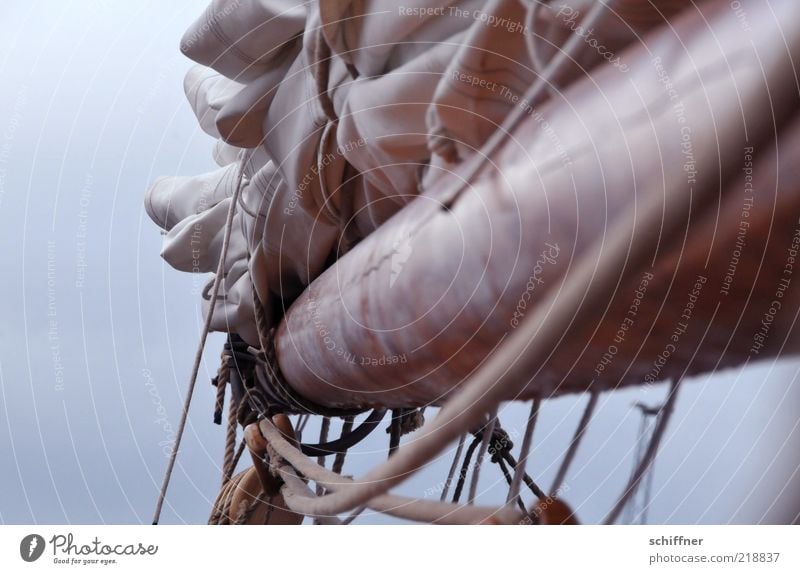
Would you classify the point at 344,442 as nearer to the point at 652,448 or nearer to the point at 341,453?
the point at 341,453

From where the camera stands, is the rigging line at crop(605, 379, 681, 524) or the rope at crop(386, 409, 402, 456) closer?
the rigging line at crop(605, 379, 681, 524)

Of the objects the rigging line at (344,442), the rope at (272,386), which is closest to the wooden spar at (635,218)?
the rope at (272,386)

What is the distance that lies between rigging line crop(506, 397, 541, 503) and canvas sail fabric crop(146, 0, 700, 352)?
113 millimetres

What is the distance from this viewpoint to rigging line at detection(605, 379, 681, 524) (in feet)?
1.17

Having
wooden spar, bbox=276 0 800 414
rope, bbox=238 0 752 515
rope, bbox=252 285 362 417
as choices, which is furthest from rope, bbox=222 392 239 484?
rope, bbox=238 0 752 515

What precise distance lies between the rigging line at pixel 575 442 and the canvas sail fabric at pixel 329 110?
0.12m

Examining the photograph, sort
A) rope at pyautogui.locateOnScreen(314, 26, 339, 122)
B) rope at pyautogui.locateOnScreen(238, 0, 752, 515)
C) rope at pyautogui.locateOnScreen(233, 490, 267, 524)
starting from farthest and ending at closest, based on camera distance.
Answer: rope at pyautogui.locateOnScreen(233, 490, 267, 524)
rope at pyautogui.locateOnScreen(314, 26, 339, 122)
rope at pyautogui.locateOnScreen(238, 0, 752, 515)

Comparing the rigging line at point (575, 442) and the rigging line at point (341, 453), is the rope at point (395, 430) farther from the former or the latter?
the rigging line at point (575, 442)

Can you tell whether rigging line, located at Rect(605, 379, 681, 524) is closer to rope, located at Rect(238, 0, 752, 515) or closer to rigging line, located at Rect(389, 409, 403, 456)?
rope, located at Rect(238, 0, 752, 515)

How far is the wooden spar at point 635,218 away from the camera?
23 cm

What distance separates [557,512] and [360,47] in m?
0.23

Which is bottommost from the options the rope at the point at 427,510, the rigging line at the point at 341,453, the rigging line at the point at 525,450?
the rigging line at the point at 341,453

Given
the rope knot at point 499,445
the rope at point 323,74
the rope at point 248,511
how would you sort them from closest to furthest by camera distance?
the rope at point 323,74 < the rope knot at point 499,445 < the rope at point 248,511

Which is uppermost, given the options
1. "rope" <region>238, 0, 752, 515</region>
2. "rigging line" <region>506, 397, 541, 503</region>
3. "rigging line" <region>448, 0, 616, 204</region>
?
"rigging line" <region>448, 0, 616, 204</region>
